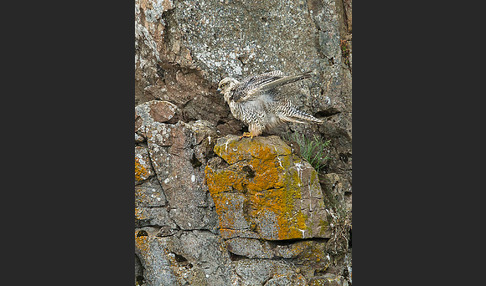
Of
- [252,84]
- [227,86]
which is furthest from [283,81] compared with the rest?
[227,86]

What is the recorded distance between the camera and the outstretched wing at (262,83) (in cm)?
662

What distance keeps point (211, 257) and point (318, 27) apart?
310 centimetres

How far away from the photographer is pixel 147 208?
7379 mm

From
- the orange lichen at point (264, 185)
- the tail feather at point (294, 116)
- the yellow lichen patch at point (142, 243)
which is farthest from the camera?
the yellow lichen patch at point (142, 243)

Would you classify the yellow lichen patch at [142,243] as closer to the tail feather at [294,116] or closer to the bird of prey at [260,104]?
the bird of prey at [260,104]

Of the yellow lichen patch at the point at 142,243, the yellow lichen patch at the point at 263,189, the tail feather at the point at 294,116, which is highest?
the tail feather at the point at 294,116

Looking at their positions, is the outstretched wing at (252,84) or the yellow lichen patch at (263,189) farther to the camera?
the outstretched wing at (252,84)

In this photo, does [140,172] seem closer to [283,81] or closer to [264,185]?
[264,185]

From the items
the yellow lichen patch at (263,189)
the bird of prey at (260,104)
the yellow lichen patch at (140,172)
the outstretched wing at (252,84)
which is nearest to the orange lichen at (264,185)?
the yellow lichen patch at (263,189)

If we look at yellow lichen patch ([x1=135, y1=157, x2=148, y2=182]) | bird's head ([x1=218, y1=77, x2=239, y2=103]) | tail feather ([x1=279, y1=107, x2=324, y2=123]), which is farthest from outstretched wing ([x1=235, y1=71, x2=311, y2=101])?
yellow lichen patch ([x1=135, y1=157, x2=148, y2=182])

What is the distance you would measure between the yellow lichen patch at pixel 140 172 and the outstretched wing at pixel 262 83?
152 centimetres

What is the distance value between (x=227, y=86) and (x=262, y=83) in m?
0.45

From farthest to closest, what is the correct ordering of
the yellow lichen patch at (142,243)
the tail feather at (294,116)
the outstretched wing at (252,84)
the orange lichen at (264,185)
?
the yellow lichen patch at (142,243)
the tail feather at (294,116)
the outstretched wing at (252,84)
the orange lichen at (264,185)

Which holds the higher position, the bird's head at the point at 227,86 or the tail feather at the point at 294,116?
the bird's head at the point at 227,86
